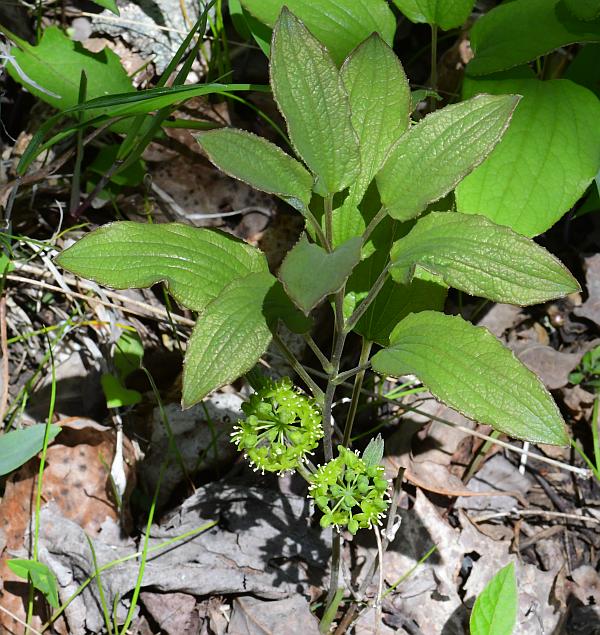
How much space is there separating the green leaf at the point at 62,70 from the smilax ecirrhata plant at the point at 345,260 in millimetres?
934

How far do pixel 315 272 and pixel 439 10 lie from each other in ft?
3.64

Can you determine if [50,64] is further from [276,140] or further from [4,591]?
[4,591]

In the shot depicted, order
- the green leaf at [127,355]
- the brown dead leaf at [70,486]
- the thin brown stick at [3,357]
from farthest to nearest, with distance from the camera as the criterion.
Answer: the green leaf at [127,355] < the thin brown stick at [3,357] < the brown dead leaf at [70,486]

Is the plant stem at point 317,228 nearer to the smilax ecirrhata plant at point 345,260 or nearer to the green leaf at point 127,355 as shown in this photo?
the smilax ecirrhata plant at point 345,260

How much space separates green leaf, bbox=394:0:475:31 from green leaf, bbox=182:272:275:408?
41.8 inches

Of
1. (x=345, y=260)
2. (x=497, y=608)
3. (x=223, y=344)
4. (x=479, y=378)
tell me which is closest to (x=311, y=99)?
(x=345, y=260)

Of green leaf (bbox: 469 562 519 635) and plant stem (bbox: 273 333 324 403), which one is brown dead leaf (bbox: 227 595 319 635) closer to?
green leaf (bbox: 469 562 519 635)

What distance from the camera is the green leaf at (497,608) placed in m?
1.62

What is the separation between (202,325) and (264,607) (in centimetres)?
99

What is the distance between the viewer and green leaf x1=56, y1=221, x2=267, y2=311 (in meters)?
1.26

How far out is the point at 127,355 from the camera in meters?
2.12

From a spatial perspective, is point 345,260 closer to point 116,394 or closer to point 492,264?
point 492,264

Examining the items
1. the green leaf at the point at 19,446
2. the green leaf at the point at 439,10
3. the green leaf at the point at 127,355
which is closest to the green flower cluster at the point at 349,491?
the green leaf at the point at 19,446

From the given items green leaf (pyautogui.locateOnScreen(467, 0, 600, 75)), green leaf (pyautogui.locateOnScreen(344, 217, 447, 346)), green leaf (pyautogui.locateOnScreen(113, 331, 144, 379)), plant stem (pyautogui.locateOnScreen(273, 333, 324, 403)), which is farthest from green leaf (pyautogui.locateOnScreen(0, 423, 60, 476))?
green leaf (pyautogui.locateOnScreen(467, 0, 600, 75))
